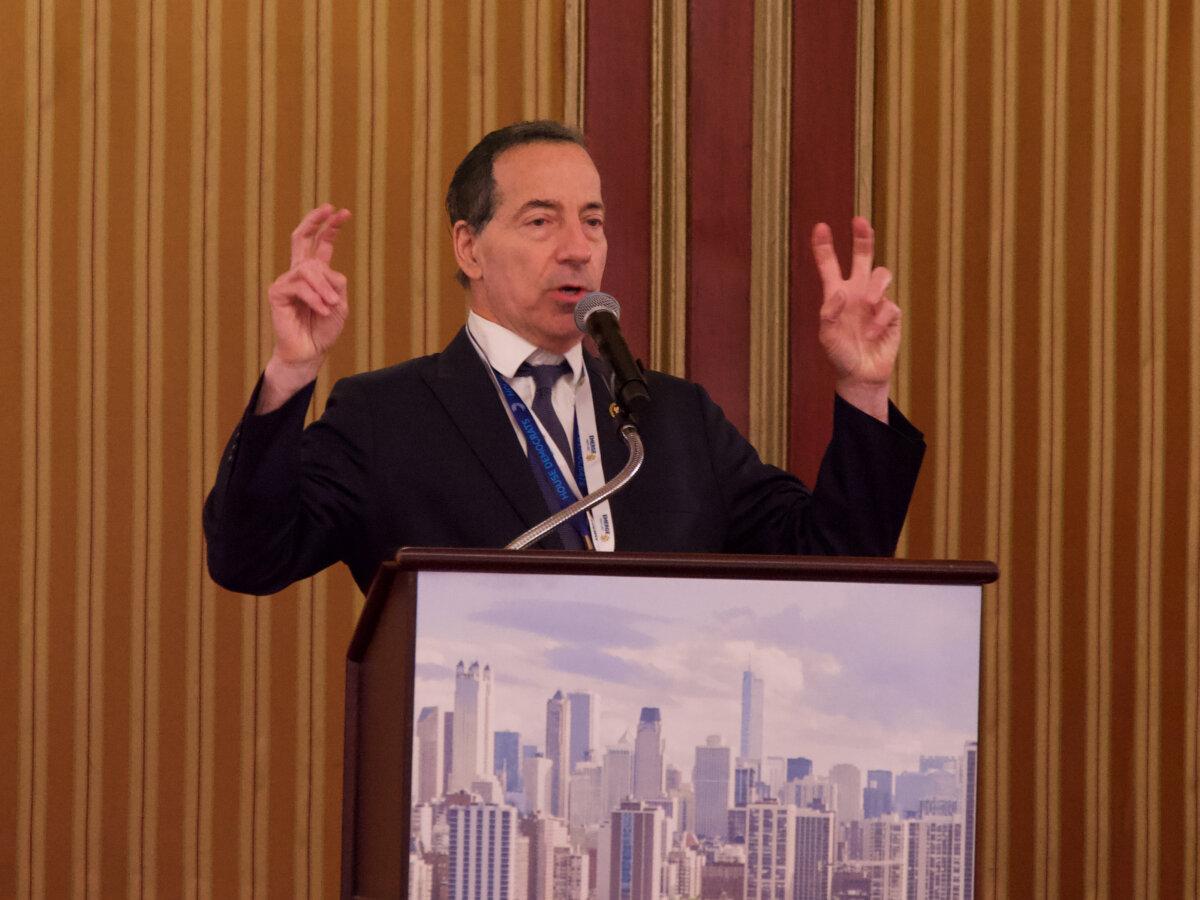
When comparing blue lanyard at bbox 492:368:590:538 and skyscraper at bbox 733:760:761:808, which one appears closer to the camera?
skyscraper at bbox 733:760:761:808

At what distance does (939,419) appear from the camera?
3234 mm

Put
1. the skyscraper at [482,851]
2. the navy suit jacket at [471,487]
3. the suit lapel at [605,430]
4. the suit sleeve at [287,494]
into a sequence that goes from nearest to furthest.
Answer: the skyscraper at [482,851], the suit sleeve at [287,494], the navy suit jacket at [471,487], the suit lapel at [605,430]

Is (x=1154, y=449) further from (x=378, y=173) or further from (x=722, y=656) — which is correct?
(x=722, y=656)

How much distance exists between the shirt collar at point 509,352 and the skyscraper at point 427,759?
0.91 metres

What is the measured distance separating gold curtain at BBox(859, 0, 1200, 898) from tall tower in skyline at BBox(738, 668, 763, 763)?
2001 millimetres

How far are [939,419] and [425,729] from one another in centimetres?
220

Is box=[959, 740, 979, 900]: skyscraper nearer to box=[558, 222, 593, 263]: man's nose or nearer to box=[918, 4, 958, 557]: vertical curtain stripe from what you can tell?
box=[558, 222, 593, 263]: man's nose

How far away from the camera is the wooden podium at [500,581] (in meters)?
1.24

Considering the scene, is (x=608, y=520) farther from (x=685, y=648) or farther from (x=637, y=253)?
(x=637, y=253)

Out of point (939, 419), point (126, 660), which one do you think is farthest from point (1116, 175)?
point (126, 660)

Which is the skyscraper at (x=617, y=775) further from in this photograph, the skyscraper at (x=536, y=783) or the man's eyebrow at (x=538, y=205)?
the man's eyebrow at (x=538, y=205)

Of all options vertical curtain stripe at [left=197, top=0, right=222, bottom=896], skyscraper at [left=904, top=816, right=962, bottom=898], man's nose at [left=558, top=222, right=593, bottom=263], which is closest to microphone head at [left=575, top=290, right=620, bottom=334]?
man's nose at [left=558, top=222, right=593, bottom=263]

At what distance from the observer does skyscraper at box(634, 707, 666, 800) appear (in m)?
1.25

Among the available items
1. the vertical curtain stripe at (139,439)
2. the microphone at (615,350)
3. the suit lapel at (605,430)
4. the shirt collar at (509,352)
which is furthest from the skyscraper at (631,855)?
the vertical curtain stripe at (139,439)
